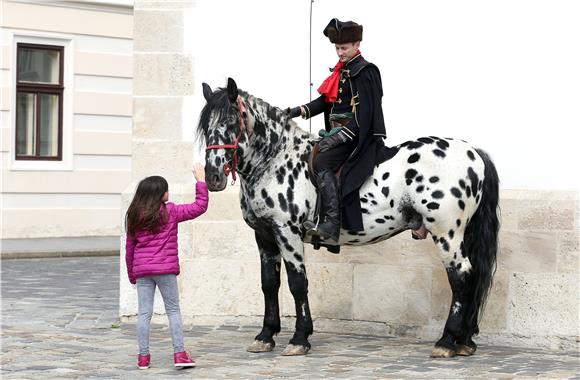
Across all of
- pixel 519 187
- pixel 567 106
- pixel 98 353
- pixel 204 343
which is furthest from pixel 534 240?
pixel 98 353

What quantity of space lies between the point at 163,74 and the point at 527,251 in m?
3.63

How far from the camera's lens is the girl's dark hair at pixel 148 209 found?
299 inches

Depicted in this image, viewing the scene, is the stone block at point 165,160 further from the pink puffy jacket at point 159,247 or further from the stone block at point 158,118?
the pink puffy jacket at point 159,247

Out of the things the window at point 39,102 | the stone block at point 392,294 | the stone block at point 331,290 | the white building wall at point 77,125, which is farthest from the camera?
the window at point 39,102

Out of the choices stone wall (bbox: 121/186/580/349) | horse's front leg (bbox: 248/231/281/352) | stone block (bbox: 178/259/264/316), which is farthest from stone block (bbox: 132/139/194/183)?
horse's front leg (bbox: 248/231/281/352)

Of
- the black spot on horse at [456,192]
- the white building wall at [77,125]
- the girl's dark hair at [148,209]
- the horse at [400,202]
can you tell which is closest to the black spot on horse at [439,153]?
the horse at [400,202]

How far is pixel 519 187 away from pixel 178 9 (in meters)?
3.47

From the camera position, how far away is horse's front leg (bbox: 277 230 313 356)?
8414 millimetres

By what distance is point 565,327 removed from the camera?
880 cm

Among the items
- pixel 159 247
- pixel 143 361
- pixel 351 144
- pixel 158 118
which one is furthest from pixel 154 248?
pixel 158 118

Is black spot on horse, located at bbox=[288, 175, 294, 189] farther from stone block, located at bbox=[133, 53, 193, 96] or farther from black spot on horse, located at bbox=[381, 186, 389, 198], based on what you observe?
stone block, located at bbox=[133, 53, 193, 96]

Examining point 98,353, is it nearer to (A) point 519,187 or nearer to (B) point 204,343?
(B) point 204,343

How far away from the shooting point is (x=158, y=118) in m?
10.4

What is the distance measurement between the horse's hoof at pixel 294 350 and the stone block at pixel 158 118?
2.71 m
